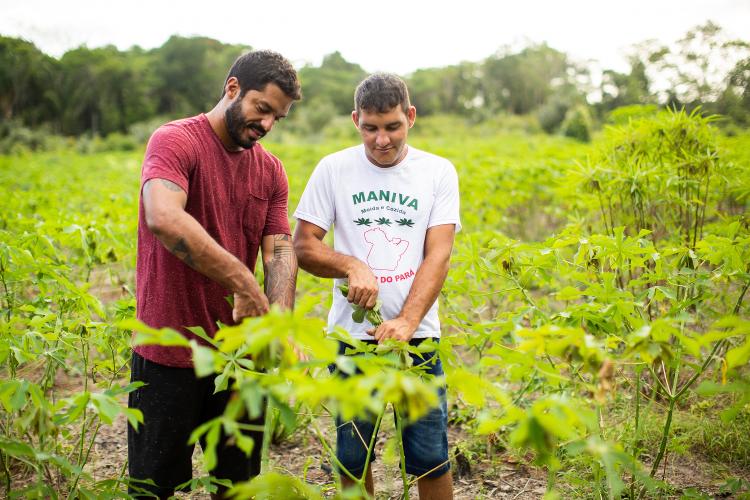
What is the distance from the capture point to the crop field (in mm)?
1097

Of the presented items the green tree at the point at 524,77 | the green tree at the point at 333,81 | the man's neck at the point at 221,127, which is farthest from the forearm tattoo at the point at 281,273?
the green tree at the point at 524,77

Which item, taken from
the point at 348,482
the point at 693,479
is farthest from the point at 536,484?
the point at 348,482

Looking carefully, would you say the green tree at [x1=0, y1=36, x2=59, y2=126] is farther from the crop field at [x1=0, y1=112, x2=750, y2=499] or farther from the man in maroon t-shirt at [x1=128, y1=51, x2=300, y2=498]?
the man in maroon t-shirt at [x1=128, y1=51, x2=300, y2=498]

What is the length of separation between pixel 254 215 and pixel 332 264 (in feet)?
1.17

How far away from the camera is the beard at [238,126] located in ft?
6.40

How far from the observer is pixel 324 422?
356 cm

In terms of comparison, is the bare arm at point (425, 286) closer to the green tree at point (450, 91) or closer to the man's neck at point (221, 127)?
the man's neck at point (221, 127)

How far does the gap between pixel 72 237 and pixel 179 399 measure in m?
1.40

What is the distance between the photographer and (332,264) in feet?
6.73

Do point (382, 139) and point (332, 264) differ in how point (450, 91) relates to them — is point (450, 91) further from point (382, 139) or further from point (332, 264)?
point (332, 264)

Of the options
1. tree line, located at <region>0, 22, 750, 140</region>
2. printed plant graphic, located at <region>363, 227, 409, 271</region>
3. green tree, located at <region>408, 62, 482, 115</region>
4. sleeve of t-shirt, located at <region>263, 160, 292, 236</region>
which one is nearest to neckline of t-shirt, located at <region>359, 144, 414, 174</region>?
printed plant graphic, located at <region>363, 227, 409, 271</region>

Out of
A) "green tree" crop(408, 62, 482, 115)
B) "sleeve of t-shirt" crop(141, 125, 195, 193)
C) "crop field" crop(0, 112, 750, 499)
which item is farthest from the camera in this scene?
"green tree" crop(408, 62, 482, 115)

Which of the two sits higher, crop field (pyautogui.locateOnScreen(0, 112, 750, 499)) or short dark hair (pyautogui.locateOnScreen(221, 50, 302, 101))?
short dark hair (pyautogui.locateOnScreen(221, 50, 302, 101))

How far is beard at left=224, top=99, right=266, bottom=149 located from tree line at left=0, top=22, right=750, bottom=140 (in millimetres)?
20371
